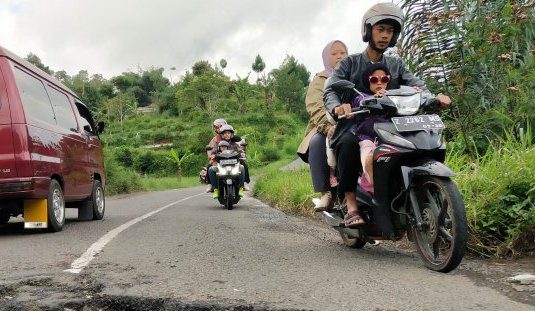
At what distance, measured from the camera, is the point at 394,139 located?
10.9 feet

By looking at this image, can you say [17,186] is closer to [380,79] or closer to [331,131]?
[331,131]

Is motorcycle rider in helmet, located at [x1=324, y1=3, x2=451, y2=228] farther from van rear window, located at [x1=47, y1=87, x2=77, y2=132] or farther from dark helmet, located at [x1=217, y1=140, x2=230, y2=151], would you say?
dark helmet, located at [x1=217, y1=140, x2=230, y2=151]

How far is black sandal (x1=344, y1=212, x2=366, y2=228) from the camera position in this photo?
12.1 feet

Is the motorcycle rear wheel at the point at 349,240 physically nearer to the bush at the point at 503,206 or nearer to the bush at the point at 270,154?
the bush at the point at 503,206

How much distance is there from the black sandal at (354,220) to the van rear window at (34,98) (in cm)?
351

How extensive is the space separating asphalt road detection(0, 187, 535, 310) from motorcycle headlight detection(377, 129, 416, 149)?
0.82 metres

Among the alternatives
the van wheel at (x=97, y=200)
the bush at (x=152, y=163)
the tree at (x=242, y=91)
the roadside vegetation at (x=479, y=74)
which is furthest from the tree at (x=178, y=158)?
the roadside vegetation at (x=479, y=74)

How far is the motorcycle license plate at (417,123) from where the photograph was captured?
10.7 ft

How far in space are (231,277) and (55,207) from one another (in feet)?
11.1

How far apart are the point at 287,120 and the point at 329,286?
188 feet

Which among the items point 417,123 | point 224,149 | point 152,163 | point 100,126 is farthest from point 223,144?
point 152,163

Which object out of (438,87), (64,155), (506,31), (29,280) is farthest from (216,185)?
(29,280)

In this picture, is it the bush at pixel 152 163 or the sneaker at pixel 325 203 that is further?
the bush at pixel 152 163

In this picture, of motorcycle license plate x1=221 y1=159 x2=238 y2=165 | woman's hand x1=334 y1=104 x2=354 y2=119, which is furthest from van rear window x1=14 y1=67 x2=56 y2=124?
motorcycle license plate x1=221 y1=159 x2=238 y2=165
